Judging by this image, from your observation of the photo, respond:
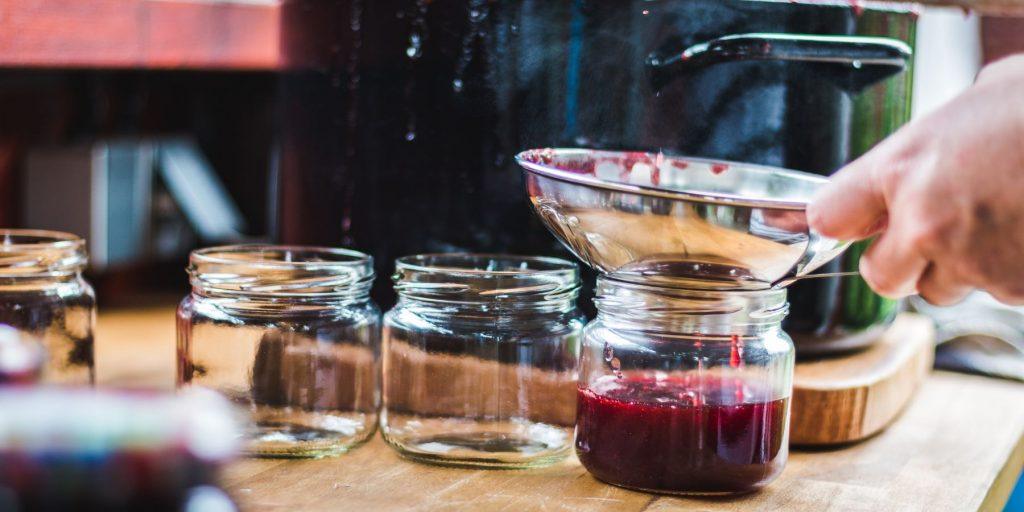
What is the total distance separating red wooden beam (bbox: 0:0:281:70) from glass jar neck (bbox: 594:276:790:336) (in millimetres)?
417

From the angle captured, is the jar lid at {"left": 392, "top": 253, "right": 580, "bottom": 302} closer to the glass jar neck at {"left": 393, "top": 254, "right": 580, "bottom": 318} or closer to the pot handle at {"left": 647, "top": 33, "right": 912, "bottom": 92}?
the glass jar neck at {"left": 393, "top": 254, "right": 580, "bottom": 318}

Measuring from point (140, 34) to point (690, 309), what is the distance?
2.14ft

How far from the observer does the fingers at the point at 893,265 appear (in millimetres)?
502

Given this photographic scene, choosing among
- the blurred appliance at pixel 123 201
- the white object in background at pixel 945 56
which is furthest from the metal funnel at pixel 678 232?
the white object in background at pixel 945 56

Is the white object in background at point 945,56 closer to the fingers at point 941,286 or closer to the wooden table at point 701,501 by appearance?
the wooden table at point 701,501

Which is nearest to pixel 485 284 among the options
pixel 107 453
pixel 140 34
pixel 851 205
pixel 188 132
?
pixel 851 205

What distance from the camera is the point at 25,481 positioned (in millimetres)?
350

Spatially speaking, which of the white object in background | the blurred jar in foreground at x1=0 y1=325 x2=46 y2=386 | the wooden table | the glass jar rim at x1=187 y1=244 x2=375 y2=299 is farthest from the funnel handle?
the white object in background

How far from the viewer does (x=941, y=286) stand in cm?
51

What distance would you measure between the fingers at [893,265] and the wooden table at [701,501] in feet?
0.49

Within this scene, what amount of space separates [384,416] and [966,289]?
345 millimetres

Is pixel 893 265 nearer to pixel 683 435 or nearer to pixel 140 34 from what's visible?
pixel 683 435

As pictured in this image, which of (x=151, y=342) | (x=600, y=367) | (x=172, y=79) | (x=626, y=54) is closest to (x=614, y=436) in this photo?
(x=600, y=367)

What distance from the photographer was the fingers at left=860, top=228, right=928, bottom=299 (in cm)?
50
